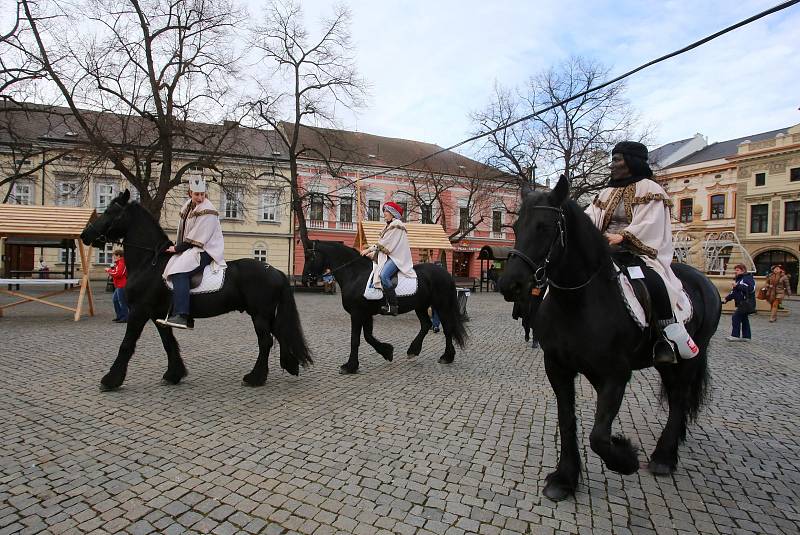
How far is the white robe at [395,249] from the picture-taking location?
693 cm

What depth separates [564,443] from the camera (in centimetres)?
296

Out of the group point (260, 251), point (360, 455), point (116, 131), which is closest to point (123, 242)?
point (360, 455)

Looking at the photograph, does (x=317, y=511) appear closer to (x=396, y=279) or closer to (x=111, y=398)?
(x=111, y=398)

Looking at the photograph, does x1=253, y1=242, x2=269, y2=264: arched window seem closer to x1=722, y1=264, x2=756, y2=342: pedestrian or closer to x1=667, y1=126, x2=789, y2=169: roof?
x1=722, y1=264, x2=756, y2=342: pedestrian

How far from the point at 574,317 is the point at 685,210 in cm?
4566

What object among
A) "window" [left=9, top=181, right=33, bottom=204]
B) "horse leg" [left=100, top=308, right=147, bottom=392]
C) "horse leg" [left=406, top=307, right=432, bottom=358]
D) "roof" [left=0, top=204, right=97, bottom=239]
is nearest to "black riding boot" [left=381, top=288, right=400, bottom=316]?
"horse leg" [left=406, top=307, right=432, bottom=358]

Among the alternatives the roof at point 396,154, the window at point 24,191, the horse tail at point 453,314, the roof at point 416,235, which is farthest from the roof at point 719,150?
the window at point 24,191

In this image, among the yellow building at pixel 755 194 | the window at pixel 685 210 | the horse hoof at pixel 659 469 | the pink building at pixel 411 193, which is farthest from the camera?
the window at pixel 685 210

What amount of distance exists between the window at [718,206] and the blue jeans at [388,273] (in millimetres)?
41948

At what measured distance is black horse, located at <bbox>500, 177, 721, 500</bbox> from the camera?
8.30 ft

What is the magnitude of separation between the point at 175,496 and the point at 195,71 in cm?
1859

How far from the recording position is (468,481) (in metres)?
3.08

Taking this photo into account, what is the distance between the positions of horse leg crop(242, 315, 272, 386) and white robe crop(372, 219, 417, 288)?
1936mm

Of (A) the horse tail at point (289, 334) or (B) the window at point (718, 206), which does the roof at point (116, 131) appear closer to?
(A) the horse tail at point (289, 334)
